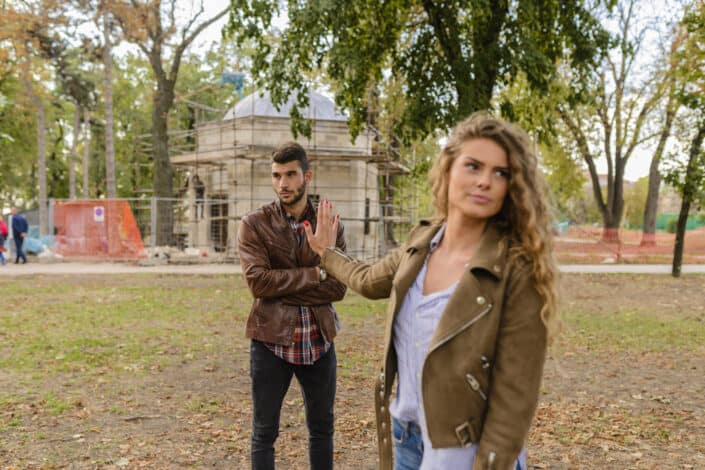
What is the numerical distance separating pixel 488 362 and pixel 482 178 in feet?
1.98

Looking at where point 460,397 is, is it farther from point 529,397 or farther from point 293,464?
point 293,464

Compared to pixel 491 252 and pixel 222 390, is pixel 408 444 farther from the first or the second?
pixel 222 390

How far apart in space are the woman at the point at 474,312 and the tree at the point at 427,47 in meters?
8.03

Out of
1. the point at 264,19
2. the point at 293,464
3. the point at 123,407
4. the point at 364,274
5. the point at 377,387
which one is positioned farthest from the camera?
the point at 264,19

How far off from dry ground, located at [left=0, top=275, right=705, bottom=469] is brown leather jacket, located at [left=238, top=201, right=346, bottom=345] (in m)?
1.40

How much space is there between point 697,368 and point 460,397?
710cm

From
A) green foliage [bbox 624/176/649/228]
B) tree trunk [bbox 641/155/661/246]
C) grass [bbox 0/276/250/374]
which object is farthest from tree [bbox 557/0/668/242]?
green foliage [bbox 624/176/649/228]

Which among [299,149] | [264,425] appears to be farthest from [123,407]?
[299,149]

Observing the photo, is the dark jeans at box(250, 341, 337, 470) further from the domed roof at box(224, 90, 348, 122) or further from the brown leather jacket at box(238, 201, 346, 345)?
the domed roof at box(224, 90, 348, 122)

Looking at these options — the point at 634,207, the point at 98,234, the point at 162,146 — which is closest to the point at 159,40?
the point at 162,146

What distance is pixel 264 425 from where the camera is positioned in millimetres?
3367

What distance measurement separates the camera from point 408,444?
2238mm

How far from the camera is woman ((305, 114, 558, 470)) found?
1904 mm

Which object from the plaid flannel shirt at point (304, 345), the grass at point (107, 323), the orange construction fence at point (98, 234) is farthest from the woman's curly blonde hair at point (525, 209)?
the orange construction fence at point (98, 234)
